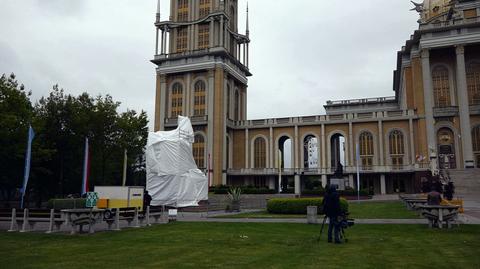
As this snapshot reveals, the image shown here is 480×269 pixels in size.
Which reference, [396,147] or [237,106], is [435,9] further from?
[237,106]

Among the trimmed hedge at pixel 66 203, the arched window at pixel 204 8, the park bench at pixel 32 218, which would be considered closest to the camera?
the park bench at pixel 32 218

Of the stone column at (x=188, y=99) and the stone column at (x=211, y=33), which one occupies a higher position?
the stone column at (x=211, y=33)

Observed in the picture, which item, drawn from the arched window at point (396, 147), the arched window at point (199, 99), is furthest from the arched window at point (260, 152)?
the arched window at point (396, 147)

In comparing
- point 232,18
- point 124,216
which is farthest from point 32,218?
point 232,18

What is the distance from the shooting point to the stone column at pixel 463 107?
55.2m

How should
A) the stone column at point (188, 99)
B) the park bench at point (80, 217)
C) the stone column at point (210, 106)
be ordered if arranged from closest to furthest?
the park bench at point (80, 217)
the stone column at point (210, 106)
the stone column at point (188, 99)

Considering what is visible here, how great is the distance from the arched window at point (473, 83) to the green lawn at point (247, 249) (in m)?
50.6

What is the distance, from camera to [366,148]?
65375mm

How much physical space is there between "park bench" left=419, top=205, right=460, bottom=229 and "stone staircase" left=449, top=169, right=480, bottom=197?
99.6 ft

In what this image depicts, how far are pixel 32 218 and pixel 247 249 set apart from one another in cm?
1045

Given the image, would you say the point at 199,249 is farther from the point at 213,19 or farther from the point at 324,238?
the point at 213,19

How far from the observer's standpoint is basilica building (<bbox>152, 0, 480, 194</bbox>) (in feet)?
192

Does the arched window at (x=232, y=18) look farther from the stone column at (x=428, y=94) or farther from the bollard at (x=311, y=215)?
the bollard at (x=311, y=215)

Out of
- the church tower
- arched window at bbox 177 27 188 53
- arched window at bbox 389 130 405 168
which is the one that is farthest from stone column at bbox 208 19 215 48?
arched window at bbox 389 130 405 168
